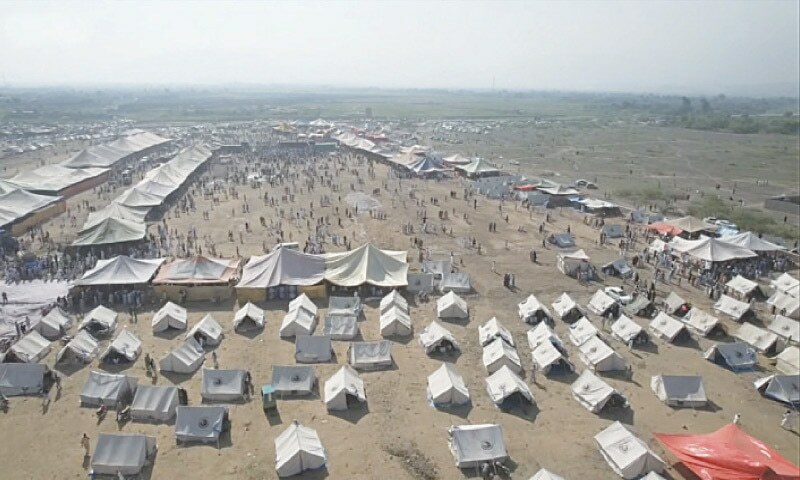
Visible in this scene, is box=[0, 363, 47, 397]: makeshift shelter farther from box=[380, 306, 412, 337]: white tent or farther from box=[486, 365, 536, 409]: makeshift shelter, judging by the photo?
box=[486, 365, 536, 409]: makeshift shelter

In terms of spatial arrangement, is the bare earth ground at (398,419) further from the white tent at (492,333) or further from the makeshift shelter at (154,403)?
the white tent at (492,333)

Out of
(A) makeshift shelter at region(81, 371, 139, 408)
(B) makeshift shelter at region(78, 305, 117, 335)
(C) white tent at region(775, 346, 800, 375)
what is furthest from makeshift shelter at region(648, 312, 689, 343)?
(B) makeshift shelter at region(78, 305, 117, 335)

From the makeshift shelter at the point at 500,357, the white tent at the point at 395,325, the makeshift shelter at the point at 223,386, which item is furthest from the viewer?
the white tent at the point at 395,325

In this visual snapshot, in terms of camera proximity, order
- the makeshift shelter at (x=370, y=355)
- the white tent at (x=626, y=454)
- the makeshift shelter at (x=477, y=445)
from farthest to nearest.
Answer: the makeshift shelter at (x=370, y=355), the makeshift shelter at (x=477, y=445), the white tent at (x=626, y=454)

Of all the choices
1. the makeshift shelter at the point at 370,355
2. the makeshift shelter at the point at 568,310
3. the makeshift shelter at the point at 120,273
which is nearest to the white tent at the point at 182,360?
the makeshift shelter at the point at 370,355

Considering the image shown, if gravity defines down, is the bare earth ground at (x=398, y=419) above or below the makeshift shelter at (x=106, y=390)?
below

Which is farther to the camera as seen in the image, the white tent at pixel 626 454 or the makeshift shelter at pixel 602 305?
the makeshift shelter at pixel 602 305
